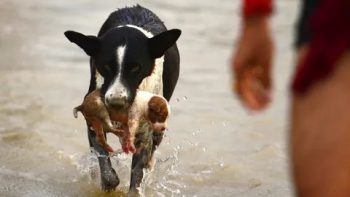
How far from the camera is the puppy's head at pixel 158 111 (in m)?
5.14

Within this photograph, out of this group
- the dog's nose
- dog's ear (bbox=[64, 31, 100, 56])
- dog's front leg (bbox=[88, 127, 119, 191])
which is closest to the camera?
the dog's nose

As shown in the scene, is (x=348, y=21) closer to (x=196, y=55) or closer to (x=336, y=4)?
(x=336, y=4)

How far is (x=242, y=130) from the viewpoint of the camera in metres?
7.48

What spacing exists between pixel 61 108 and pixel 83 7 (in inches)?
251

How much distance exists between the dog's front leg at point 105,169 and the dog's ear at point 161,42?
66 cm

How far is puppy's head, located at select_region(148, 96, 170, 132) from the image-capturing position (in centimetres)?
514

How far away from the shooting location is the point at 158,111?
17.0ft

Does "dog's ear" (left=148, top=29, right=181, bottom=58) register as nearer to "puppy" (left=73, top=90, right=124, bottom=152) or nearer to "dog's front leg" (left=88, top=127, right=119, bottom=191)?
"puppy" (left=73, top=90, right=124, bottom=152)

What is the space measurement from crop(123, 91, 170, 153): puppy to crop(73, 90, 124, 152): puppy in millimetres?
87

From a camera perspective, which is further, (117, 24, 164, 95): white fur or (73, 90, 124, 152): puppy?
(117, 24, 164, 95): white fur

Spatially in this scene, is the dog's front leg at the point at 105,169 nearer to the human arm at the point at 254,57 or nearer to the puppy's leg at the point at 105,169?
the puppy's leg at the point at 105,169

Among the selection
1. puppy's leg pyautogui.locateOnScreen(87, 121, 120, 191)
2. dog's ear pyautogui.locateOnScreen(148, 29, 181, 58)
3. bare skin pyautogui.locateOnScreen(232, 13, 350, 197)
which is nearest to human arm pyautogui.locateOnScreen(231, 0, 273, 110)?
bare skin pyautogui.locateOnScreen(232, 13, 350, 197)

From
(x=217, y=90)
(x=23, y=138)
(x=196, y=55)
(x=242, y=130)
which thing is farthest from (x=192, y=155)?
(x=196, y=55)

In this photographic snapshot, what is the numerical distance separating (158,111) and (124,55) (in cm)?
40
